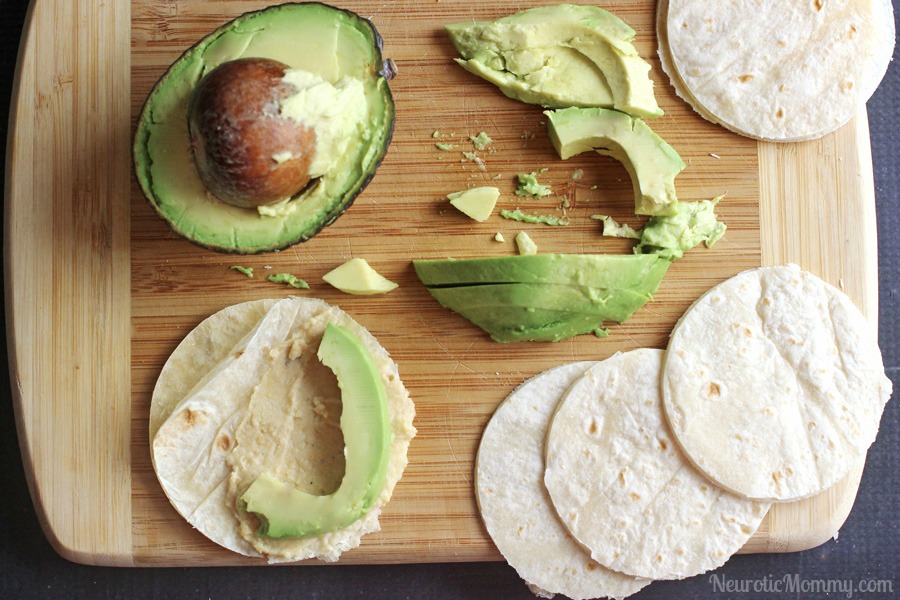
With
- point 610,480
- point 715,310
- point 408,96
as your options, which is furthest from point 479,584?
point 408,96

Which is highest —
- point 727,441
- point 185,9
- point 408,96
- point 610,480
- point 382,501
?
point 185,9

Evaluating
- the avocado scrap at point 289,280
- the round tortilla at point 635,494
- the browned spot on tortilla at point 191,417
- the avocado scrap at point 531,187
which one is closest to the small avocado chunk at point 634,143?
the avocado scrap at point 531,187

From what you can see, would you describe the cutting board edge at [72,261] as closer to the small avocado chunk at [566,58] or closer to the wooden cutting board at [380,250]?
the wooden cutting board at [380,250]

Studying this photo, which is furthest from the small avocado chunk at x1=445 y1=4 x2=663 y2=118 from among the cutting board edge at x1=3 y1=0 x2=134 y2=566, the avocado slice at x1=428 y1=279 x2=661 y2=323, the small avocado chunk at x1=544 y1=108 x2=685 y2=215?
the cutting board edge at x1=3 y1=0 x2=134 y2=566

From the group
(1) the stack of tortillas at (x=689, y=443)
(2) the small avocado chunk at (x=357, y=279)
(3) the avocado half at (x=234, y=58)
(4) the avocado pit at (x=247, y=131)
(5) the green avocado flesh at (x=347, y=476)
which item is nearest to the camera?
(4) the avocado pit at (x=247, y=131)

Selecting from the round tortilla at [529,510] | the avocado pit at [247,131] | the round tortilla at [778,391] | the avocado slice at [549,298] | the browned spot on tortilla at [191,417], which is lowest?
the round tortilla at [529,510]

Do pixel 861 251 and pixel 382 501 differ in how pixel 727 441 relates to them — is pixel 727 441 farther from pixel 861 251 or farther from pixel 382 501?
pixel 382 501

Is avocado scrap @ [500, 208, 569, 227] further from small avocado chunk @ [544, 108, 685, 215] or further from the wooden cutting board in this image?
small avocado chunk @ [544, 108, 685, 215]
